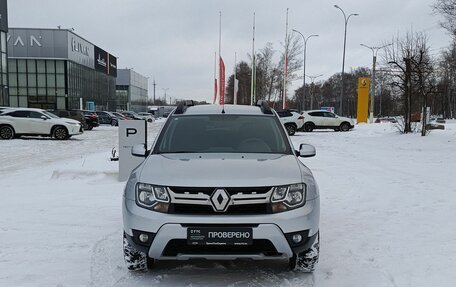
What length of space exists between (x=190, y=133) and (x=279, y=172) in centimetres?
147

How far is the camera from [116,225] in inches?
229

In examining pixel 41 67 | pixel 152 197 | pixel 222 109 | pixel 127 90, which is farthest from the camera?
pixel 127 90

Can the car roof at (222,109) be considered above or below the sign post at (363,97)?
below

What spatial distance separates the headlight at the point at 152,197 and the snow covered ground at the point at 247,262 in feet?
2.56

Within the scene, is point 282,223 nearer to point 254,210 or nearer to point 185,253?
point 254,210

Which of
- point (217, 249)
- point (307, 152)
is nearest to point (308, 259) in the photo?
point (217, 249)

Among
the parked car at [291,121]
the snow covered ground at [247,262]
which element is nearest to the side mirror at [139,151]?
the snow covered ground at [247,262]

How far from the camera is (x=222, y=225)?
353 cm

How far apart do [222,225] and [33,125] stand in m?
20.6

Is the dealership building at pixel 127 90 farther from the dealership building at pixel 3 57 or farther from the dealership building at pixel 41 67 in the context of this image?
the dealership building at pixel 3 57

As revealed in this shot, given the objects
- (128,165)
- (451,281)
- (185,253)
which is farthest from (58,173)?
(451,281)

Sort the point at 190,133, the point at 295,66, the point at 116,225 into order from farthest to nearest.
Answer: the point at 295,66 < the point at 116,225 < the point at 190,133

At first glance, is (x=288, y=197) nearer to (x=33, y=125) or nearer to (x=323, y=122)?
(x=33, y=125)

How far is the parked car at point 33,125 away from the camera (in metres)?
21.5
